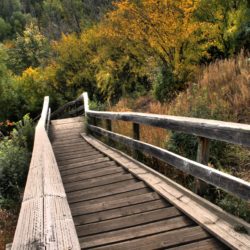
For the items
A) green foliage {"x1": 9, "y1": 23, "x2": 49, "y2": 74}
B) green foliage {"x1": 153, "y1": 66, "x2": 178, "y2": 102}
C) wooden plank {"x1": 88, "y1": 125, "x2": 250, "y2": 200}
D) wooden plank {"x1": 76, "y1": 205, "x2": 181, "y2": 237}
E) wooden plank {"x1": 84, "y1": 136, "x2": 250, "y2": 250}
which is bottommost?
wooden plank {"x1": 76, "y1": 205, "x2": 181, "y2": 237}

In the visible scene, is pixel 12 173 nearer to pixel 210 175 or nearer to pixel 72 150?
pixel 72 150

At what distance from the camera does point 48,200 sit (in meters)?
1.99

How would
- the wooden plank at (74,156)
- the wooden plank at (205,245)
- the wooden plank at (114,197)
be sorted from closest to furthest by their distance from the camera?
the wooden plank at (205,245) → the wooden plank at (114,197) → the wooden plank at (74,156)

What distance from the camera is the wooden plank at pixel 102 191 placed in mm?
4461

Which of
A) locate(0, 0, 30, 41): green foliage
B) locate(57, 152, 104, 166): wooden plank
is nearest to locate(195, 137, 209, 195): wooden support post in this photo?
locate(57, 152, 104, 166): wooden plank

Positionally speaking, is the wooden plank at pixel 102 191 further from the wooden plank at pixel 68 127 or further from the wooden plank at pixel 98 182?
the wooden plank at pixel 68 127

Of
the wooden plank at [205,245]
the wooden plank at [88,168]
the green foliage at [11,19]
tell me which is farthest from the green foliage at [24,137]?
the green foliage at [11,19]

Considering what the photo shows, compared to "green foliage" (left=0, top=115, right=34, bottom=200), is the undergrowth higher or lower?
higher

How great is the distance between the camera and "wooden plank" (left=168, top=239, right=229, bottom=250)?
2905mm

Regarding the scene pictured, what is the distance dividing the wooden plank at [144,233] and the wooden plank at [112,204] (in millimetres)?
611

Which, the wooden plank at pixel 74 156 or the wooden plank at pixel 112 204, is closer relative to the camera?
the wooden plank at pixel 112 204

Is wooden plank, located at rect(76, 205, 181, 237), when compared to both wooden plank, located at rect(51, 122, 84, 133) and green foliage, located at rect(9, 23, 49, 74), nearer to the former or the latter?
wooden plank, located at rect(51, 122, 84, 133)

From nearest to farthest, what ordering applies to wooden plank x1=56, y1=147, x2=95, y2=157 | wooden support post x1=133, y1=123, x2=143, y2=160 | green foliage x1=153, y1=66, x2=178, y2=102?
wooden support post x1=133, y1=123, x2=143, y2=160 < wooden plank x1=56, y1=147, x2=95, y2=157 < green foliage x1=153, y1=66, x2=178, y2=102

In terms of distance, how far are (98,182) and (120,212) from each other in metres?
1.24
